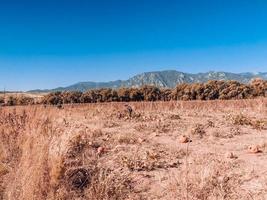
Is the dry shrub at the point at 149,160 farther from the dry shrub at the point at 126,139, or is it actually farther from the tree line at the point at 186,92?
the tree line at the point at 186,92

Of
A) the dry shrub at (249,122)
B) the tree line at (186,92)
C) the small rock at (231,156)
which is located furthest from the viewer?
the tree line at (186,92)

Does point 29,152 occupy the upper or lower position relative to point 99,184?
upper

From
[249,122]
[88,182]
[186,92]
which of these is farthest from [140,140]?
[186,92]

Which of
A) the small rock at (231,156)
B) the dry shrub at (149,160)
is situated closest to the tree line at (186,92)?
the dry shrub at (149,160)

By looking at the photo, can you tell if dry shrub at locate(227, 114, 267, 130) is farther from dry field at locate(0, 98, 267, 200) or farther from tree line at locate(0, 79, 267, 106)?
tree line at locate(0, 79, 267, 106)

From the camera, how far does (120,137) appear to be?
1058cm

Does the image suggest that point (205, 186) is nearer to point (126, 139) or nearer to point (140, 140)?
point (140, 140)

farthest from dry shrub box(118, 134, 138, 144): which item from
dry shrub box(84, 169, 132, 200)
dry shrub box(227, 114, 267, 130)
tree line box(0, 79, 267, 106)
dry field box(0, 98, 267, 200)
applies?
tree line box(0, 79, 267, 106)

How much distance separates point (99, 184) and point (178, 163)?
2.34 meters

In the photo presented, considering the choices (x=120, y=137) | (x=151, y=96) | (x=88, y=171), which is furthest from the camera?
(x=151, y=96)

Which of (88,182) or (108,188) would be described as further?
(88,182)

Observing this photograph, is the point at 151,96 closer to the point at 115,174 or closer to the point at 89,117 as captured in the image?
the point at 89,117

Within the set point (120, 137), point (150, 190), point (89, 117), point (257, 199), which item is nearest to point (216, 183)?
point (257, 199)

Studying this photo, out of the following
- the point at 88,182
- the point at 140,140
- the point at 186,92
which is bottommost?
the point at 88,182
